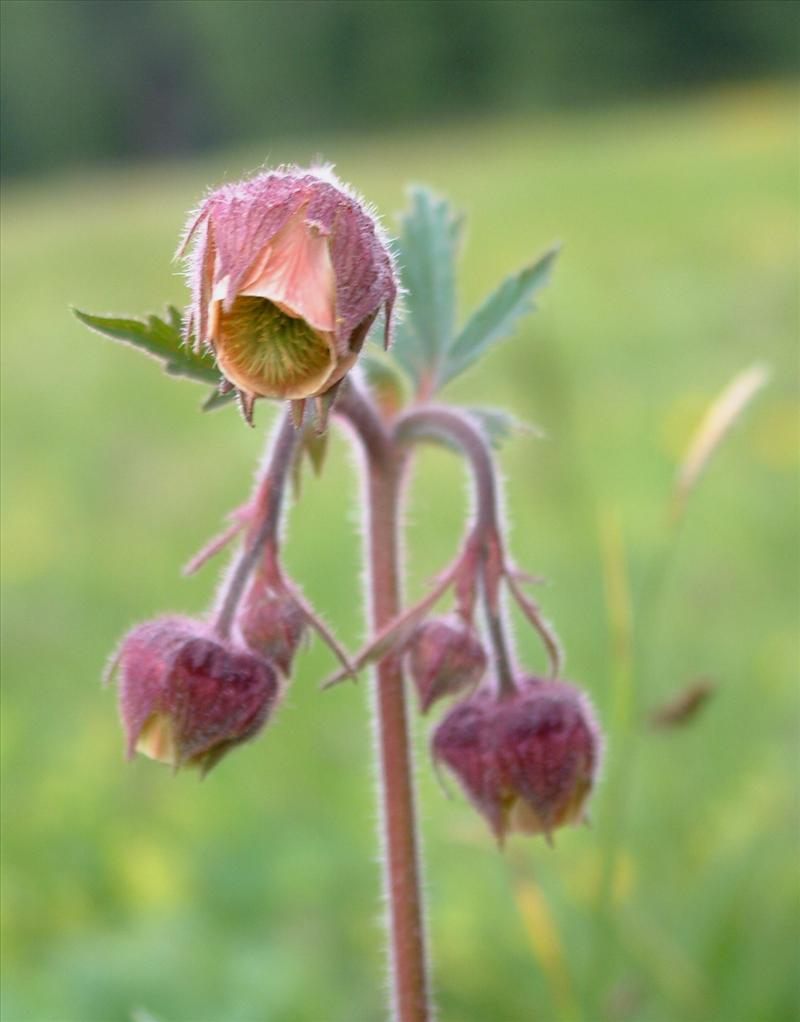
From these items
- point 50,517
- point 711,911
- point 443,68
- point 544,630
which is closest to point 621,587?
point 544,630

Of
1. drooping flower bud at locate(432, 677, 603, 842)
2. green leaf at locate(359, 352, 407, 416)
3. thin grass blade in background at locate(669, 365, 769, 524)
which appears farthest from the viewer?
thin grass blade in background at locate(669, 365, 769, 524)

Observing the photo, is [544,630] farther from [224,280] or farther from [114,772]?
[114,772]

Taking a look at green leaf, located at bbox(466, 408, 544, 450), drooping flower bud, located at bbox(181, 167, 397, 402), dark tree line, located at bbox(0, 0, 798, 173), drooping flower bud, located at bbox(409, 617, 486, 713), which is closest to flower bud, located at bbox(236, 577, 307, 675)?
drooping flower bud, located at bbox(409, 617, 486, 713)

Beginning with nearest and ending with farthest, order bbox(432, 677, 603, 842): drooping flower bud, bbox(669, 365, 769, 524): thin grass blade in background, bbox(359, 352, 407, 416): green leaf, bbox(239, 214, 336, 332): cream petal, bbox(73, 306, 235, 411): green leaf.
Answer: bbox(239, 214, 336, 332): cream petal, bbox(73, 306, 235, 411): green leaf, bbox(432, 677, 603, 842): drooping flower bud, bbox(359, 352, 407, 416): green leaf, bbox(669, 365, 769, 524): thin grass blade in background

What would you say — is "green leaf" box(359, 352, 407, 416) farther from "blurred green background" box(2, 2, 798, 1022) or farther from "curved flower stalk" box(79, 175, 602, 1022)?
"blurred green background" box(2, 2, 798, 1022)

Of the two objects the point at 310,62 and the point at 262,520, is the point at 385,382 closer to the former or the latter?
the point at 262,520

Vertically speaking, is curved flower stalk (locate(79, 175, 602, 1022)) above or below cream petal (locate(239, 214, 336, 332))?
below

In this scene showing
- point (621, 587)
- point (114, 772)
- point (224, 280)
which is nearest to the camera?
point (224, 280)
